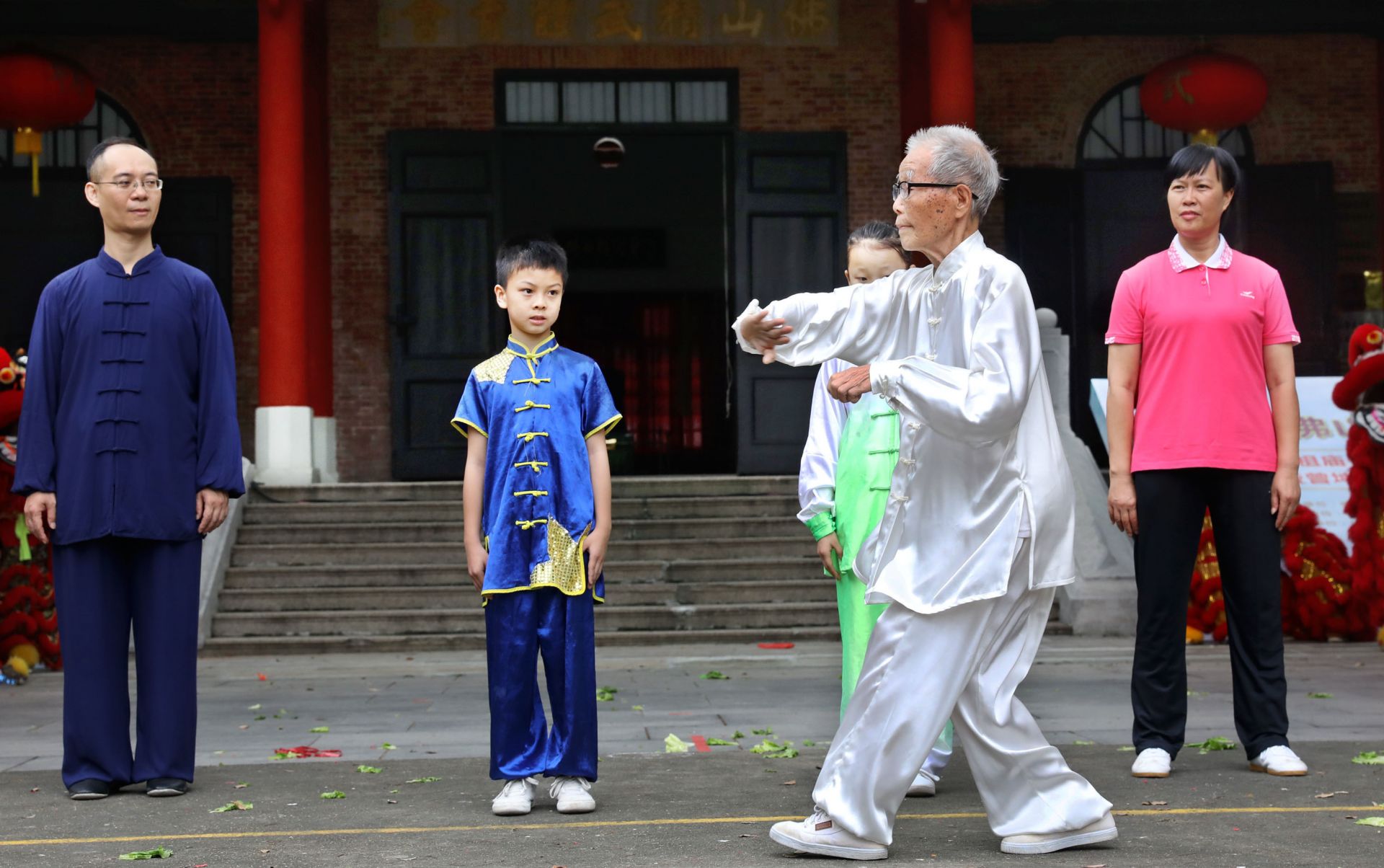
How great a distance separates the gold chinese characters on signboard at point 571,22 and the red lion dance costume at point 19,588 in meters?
6.51

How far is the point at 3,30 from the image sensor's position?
13.1m

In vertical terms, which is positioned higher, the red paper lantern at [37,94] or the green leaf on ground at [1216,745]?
the red paper lantern at [37,94]

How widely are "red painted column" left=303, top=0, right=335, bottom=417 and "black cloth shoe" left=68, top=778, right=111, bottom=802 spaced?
8.06 m

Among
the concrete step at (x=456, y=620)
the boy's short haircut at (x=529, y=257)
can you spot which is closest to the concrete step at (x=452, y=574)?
the concrete step at (x=456, y=620)

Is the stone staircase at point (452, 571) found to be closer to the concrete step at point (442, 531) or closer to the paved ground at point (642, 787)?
the concrete step at point (442, 531)

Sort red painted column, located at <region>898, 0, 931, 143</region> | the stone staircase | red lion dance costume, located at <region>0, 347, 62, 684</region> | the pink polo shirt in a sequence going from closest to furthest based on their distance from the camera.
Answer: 1. the pink polo shirt
2. red lion dance costume, located at <region>0, 347, 62, 684</region>
3. the stone staircase
4. red painted column, located at <region>898, 0, 931, 143</region>

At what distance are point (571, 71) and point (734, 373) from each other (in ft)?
9.30

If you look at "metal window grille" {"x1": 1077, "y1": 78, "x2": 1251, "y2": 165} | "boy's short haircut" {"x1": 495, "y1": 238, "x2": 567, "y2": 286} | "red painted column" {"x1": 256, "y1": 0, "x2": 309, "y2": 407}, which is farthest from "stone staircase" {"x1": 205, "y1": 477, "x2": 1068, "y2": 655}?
"metal window grille" {"x1": 1077, "y1": 78, "x2": 1251, "y2": 165}

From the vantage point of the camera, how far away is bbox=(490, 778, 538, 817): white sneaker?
13.8ft

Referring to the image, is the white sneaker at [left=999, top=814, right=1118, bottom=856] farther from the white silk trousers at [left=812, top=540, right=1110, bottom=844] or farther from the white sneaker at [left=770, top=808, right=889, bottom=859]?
the white sneaker at [left=770, top=808, right=889, bottom=859]

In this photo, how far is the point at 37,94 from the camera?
37.3 feet

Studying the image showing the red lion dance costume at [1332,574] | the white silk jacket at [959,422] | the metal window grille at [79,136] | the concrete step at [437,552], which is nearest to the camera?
the white silk jacket at [959,422]

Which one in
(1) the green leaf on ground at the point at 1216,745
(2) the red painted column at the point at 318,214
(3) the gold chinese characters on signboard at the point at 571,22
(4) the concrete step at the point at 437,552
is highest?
(3) the gold chinese characters on signboard at the point at 571,22

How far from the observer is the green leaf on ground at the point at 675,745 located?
212 inches
